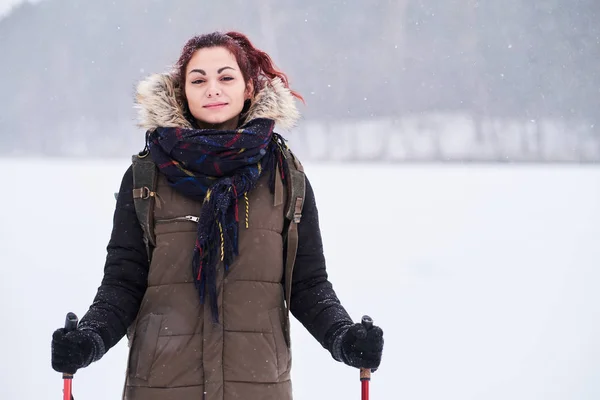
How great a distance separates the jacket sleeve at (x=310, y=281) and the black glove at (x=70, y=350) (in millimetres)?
412

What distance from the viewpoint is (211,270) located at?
52.7 inches

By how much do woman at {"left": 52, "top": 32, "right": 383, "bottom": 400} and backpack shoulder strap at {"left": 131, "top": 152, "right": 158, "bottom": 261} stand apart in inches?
0.4

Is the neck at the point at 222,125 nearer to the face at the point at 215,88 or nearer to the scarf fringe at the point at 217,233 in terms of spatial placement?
the face at the point at 215,88

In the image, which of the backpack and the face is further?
the face

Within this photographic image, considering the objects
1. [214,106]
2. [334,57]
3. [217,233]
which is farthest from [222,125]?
[334,57]

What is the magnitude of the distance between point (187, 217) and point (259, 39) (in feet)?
9.14

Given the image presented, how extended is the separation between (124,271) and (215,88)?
1.32ft

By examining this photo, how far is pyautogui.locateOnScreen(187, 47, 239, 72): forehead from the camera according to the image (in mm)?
1517

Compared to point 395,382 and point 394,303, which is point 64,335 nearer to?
point 395,382

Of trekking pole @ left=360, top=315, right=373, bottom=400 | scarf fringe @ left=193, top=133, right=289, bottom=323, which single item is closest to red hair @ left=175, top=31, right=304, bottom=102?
scarf fringe @ left=193, top=133, right=289, bottom=323

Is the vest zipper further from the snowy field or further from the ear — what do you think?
the snowy field

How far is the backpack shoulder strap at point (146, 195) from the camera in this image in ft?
4.55

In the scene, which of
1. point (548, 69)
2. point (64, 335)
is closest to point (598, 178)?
point (548, 69)

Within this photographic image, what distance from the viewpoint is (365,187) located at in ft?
13.0
